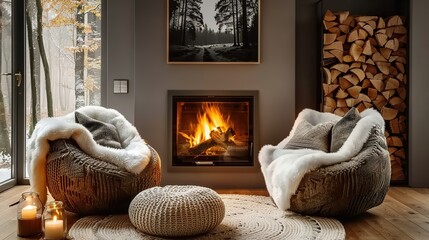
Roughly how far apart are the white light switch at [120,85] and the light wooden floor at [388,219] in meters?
1.26

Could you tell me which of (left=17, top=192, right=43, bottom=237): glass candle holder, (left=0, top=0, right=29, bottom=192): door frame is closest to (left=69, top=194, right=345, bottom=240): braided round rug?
(left=17, top=192, right=43, bottom=237): glass candle holder

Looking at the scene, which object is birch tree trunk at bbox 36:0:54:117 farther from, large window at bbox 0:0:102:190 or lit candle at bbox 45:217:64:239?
lit candle at bbox 45:217:64:239

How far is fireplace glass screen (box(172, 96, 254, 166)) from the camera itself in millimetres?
4426

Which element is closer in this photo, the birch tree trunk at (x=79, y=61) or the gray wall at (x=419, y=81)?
the gray wall at (x=419, y=81)

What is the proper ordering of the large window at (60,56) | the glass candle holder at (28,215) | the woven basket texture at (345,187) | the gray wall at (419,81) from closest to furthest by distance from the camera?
the glass candle holder at (28,215), the woven basket texture at (345,187), the gray wall at (419,81), the large window at (60,56)

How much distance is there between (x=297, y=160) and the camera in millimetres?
3236

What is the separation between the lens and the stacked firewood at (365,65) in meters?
4.51

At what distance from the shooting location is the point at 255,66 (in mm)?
4449

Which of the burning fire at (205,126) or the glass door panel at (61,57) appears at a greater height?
the glass door panel at (61,57)

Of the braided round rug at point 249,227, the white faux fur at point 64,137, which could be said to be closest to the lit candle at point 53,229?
the braided round rug at point 249,227

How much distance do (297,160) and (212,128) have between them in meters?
1.34

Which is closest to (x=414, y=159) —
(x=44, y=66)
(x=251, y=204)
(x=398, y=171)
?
(x=398, y=171)

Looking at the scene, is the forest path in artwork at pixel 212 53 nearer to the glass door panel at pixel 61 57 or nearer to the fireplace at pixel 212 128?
the fireplace at pixel 212 128

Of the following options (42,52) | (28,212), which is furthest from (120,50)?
(28,212)
